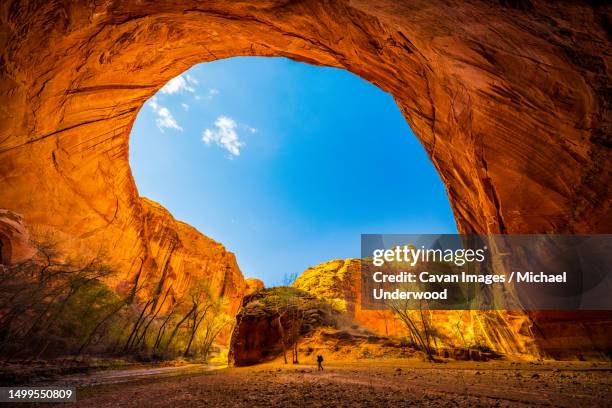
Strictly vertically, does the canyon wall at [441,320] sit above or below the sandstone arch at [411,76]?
below

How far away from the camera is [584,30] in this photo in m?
6.93

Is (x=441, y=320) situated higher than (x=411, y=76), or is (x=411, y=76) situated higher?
(x=411, y=76)

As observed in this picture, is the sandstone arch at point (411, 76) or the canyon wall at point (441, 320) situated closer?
the sandstone arch at point (411, 76)

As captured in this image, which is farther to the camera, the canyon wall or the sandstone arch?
the canyon wall

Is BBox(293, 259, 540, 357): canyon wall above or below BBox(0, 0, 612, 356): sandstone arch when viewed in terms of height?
below

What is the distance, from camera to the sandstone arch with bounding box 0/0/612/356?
8039 millimetres

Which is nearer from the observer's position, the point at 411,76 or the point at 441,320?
the point at 411,76

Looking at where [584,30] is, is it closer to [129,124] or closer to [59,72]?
[59,72]

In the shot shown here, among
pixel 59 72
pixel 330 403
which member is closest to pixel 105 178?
pixel 59 72

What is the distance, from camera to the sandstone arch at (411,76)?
26.4 ft

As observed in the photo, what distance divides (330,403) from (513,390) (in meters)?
5.07

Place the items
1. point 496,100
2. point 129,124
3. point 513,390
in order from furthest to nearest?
point 129,124, point 496,100, point 513,390

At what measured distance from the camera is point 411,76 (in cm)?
1304

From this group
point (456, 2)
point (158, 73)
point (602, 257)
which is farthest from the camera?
point (158, 73)
